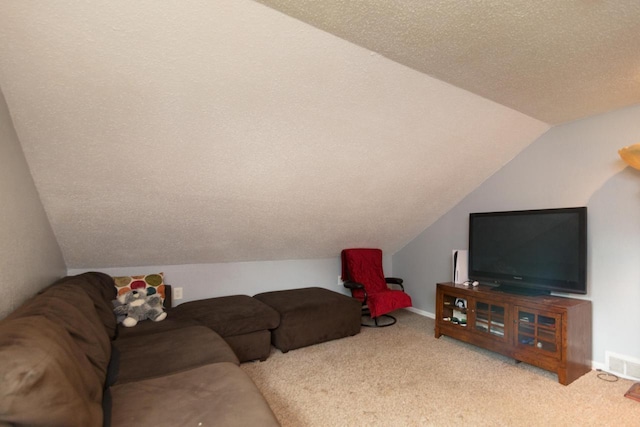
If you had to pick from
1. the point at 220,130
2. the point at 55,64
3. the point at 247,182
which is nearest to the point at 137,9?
the point at 55,64

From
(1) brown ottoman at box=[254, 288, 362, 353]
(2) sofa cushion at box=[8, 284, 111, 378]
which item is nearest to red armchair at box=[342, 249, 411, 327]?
(1) brown ottoman at box=[254, 288, 362, 353]

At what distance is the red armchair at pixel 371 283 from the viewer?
376cm

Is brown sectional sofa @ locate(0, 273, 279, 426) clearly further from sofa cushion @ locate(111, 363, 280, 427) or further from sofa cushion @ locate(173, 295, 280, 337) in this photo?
sofa cushion @ locate(173, 295, 280, 337)

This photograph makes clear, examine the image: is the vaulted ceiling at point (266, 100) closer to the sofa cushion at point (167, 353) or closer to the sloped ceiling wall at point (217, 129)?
the sloped ceiling wall at point (217, 129)

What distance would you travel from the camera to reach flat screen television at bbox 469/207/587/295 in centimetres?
275

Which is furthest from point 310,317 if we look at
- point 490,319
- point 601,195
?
point 601,195

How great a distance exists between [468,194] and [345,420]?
2.90 metres

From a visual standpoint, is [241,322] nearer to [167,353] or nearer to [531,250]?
[167,353]

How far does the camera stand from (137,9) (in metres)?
1.39

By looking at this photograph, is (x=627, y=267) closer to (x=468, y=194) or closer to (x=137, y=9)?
(x=468, y=194)

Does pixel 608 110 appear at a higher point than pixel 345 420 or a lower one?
higher

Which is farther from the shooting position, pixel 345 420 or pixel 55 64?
pixel 345 420

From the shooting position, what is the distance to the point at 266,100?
1998 mm

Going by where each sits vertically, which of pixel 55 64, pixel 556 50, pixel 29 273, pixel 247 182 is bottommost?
pixel 29 273
